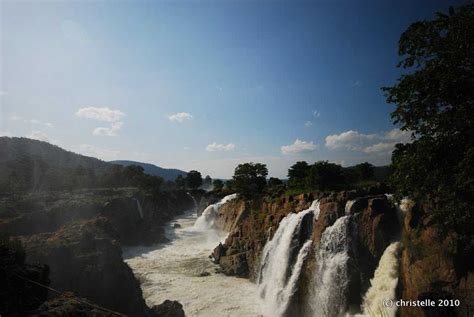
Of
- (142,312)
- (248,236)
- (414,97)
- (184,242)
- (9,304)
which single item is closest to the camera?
(9,304)

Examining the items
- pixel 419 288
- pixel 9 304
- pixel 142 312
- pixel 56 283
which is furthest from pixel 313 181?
pixel 9 304

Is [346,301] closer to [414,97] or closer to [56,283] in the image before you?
[414,97]

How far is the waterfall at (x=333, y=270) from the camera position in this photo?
65.1 feet

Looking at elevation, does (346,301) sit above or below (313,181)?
below

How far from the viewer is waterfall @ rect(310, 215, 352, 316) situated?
1984 cm

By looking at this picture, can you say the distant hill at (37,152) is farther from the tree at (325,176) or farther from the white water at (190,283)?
the tree at (325,176)

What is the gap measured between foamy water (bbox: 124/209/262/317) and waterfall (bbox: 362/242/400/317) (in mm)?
8854

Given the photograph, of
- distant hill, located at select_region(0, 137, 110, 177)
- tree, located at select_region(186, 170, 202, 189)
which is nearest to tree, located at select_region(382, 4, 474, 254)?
tree, located at select_region(186, 170, 202, 189)

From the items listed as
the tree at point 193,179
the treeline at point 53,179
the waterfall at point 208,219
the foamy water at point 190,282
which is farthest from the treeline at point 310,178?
the tree at point 193,179

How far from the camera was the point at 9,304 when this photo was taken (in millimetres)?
9469

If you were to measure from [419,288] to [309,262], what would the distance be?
8.81 m

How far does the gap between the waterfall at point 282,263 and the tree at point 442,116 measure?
1388 cm

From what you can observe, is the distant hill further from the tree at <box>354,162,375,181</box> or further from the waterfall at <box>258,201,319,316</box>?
the waterfall at <box>258,201,319,316</box>

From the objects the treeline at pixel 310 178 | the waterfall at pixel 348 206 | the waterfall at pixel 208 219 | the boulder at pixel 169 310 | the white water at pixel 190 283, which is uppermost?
the treeline at pixel 310 178
